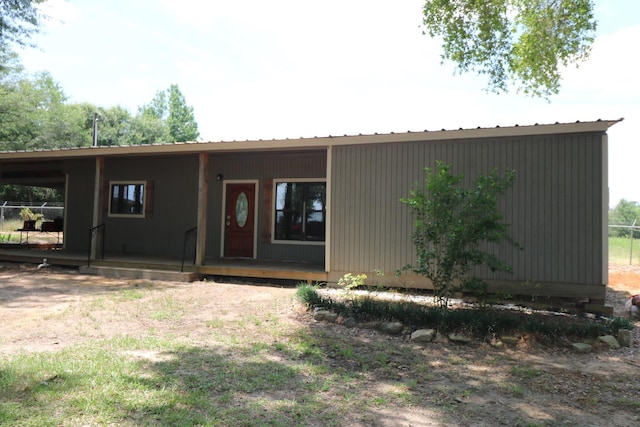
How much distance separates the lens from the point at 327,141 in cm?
744

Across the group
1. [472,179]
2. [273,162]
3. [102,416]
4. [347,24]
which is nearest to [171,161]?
[273,162]

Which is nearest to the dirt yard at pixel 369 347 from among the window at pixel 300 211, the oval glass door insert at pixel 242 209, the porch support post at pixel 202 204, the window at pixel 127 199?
the porch support post at pixel 202 204

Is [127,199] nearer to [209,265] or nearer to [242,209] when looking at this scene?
[242,209]

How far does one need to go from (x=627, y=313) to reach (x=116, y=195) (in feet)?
37.0

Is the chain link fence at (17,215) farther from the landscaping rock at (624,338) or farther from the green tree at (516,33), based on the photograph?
the landscaping rock at (624,338)

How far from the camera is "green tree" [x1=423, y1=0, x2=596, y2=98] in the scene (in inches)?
441

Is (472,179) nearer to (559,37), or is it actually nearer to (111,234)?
(559,37)

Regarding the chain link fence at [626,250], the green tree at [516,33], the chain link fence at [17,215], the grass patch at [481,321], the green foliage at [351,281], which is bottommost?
the grass patch at [481,321]

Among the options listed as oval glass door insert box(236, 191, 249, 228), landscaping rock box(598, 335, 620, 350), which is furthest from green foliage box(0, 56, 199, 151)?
landscaping rock box(598, 335, 620, 350)

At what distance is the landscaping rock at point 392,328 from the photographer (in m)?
4.97

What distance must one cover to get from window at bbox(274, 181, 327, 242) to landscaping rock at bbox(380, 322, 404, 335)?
4404 millimetres

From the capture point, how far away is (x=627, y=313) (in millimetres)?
6422

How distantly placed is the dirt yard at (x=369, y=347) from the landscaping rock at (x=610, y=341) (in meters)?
0.10

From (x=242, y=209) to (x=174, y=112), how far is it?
151ft
